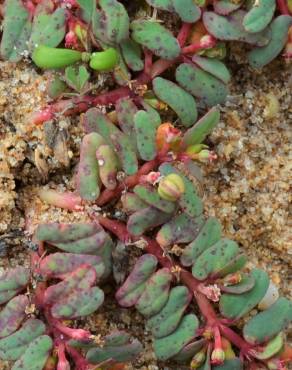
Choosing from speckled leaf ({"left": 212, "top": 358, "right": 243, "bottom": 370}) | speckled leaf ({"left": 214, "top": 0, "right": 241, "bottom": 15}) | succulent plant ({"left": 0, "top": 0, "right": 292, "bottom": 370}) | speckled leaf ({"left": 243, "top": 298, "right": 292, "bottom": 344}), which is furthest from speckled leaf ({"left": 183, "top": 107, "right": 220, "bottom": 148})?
speckled leaf ({"left": 212, "top": 358, "right": 243, "bottom": 370})

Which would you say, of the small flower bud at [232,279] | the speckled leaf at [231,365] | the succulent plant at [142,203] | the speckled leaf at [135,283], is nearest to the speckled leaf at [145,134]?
the succulent plant at [142,203]

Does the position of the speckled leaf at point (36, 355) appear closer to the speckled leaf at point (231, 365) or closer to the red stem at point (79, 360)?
the red stem at point (79, 360)

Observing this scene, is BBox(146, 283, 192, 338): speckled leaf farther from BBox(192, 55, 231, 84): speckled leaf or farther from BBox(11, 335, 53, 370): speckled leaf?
BBox(192, 55, 231, 84): speckled leaf

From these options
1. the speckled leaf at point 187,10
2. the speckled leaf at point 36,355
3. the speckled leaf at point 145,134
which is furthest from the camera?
the speckled leaf at point 187,10

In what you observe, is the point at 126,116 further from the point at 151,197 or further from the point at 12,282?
the point at 12,282

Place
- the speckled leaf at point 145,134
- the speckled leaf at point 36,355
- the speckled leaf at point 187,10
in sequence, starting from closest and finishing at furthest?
1. the speckled leaf at point 36,355
2. the speckled leaf at point 145,134
3. the speckled leaf at point 187,10

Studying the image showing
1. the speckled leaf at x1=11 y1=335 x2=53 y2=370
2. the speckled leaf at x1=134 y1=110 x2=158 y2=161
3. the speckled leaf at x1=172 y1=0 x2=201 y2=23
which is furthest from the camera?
the speckled leaf at x1=172 y1=0 x2=201 y2=23

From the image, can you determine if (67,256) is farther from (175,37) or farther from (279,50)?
(279,50)

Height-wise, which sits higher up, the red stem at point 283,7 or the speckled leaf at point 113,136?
the red stem at point 283,7
